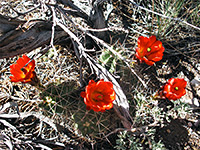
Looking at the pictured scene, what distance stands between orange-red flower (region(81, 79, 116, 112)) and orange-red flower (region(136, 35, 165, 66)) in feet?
1.47

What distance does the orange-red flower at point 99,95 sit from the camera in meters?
1.36

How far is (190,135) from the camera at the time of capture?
191 cm

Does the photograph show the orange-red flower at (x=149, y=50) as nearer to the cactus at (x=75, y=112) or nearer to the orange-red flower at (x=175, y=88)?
the orange-red flower at (x=175, y=88)

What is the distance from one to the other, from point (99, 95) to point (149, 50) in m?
0.62

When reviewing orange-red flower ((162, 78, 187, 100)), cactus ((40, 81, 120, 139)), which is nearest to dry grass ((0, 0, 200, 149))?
cactus ((40, 81, 120, 139))

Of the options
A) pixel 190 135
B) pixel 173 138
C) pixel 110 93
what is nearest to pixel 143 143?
pixel 173 138

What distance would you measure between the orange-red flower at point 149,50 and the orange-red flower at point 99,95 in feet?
1.47

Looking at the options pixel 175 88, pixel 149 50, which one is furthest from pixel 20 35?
pixel 175 88

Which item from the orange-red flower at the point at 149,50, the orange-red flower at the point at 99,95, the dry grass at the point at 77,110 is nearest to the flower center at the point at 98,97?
the orange-red flower at the point at 99,95

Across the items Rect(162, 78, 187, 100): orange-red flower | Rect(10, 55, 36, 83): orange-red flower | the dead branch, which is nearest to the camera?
the dead branch

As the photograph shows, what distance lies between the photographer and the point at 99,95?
4.72ft

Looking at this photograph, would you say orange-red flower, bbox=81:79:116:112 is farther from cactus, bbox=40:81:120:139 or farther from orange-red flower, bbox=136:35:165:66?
orange-red flower, bbox=136:35:165:66

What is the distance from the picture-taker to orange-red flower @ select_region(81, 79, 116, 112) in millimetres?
1358

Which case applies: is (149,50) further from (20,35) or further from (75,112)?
(20,35)
